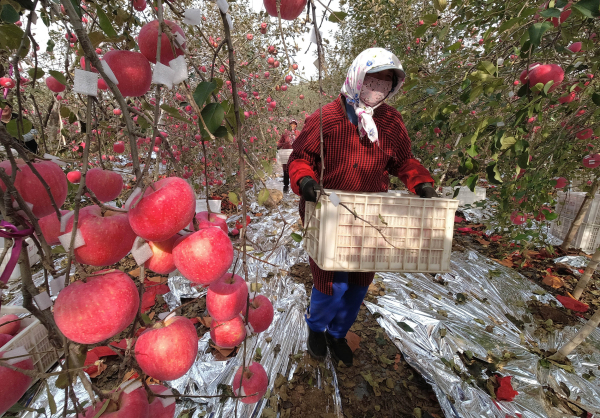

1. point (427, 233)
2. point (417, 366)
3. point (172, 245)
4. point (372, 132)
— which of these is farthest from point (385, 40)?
point (172, 245)

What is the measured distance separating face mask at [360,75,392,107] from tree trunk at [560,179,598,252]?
9.50 feet

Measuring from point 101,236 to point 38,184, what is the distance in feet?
0.59

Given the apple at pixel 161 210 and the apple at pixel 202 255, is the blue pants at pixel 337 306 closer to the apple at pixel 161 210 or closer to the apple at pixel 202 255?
the apple at pixel 202 255

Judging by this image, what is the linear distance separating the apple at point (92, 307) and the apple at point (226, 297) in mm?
224

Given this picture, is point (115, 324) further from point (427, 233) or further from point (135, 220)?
point (427, 233)

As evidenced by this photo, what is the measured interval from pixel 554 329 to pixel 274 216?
11.6ft

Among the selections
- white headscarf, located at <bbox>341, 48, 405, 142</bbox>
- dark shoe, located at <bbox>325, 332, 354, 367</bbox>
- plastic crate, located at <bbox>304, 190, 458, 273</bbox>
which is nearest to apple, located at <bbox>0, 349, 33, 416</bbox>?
plastic crate, located at <bbox>304, 190, 458, 273</bbox>

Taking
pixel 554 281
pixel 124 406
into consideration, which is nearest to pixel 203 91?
pixel 124 406

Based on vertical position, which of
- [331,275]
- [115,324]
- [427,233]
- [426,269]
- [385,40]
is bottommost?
[331,275]

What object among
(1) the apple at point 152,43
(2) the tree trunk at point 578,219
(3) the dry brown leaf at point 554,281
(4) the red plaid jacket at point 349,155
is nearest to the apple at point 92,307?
(1) the apple at point 152,43

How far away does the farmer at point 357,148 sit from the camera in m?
1.62

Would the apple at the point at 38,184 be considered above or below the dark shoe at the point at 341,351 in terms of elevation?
above

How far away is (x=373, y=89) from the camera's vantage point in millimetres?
1652

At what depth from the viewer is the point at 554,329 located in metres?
2.41
